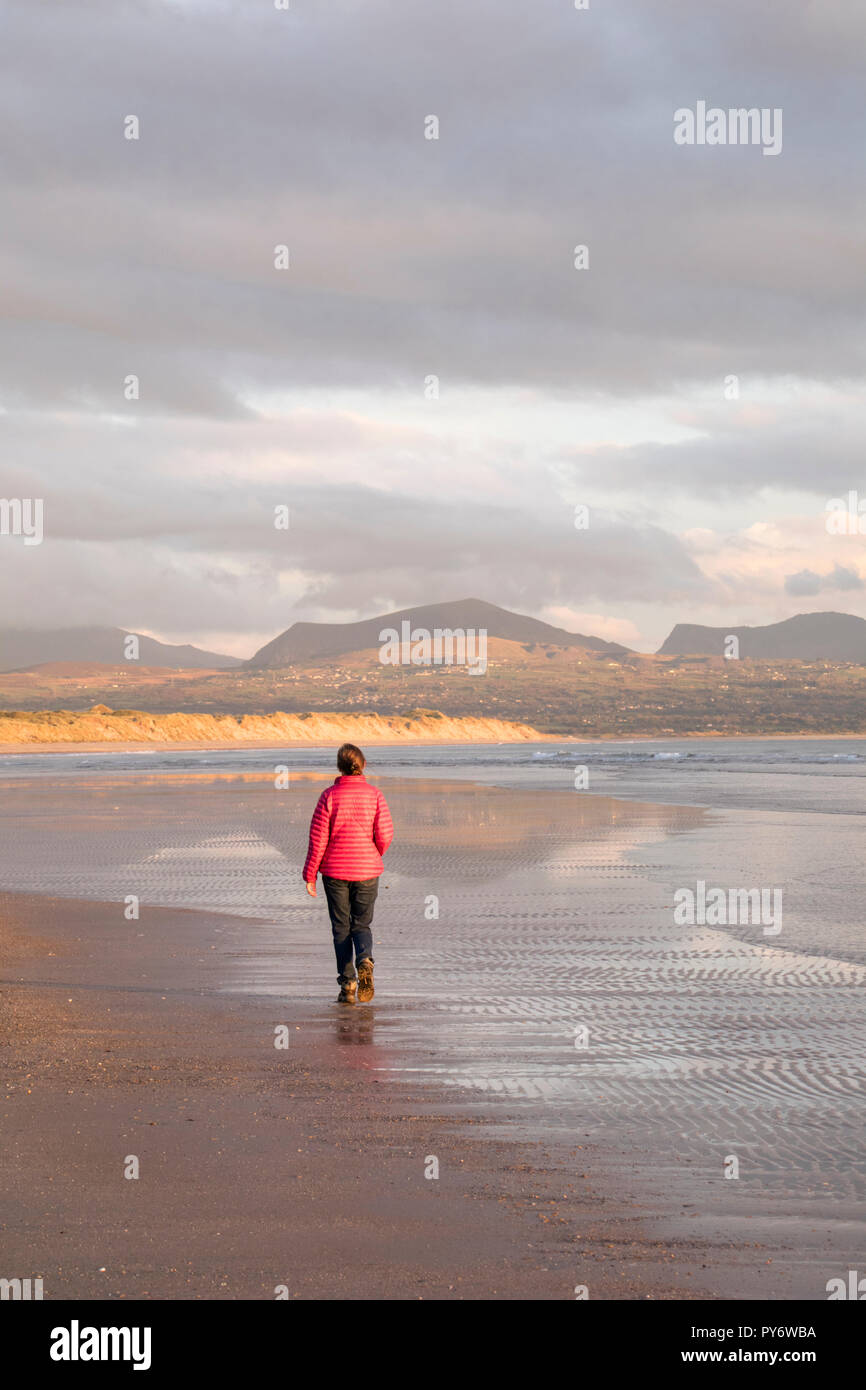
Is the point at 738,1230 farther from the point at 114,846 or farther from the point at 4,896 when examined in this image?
the point at 114,846

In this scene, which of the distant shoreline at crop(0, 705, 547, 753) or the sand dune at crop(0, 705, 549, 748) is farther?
the sand dune at crop(0, 705, 549, 748)

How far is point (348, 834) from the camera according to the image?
34.6ft

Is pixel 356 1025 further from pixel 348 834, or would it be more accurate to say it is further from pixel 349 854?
pixel 348 834

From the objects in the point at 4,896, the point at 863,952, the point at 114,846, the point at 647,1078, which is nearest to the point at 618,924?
the point at 863,952

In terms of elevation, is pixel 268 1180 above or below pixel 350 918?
below

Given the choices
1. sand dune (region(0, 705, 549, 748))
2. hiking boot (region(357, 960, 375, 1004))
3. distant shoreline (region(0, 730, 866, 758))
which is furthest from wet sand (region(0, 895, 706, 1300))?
sand dune (region(0, 705, 549, 748))

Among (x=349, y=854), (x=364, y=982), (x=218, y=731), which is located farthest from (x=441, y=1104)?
(x=218, y=731)

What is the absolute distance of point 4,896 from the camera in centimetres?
1683

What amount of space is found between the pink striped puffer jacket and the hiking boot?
757 millimetres

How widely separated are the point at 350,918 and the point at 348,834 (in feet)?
2.31

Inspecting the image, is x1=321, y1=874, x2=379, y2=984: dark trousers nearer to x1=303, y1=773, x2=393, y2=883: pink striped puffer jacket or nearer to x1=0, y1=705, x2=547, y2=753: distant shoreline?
x1=303, y1=773, x2=393, y2=883: pink striped puffer jacket

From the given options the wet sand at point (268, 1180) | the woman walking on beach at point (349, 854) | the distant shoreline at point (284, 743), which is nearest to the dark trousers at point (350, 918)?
the woman walking on beach at point (349, 854)

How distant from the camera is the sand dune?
12006cm
